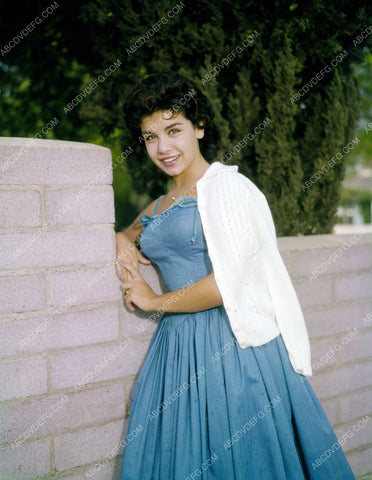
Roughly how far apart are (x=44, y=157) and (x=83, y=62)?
8.97 ft

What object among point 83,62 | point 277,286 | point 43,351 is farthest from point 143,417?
point 83,62

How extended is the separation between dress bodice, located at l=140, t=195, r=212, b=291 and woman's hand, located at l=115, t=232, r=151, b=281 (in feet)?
0.23

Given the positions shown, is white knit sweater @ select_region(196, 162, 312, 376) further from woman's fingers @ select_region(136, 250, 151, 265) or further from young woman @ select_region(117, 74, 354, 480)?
woman's fingers @ select_region(136, 250, 151, 265)

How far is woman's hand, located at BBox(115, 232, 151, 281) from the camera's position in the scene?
198 centimetres

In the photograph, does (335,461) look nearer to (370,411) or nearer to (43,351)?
(370,411)

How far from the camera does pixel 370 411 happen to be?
9.14ft

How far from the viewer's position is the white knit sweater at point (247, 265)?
1.68 meters

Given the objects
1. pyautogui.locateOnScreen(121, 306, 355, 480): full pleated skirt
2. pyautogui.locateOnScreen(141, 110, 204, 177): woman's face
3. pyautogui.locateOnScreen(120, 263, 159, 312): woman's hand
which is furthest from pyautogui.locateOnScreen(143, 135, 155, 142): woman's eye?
pyautogui.locateOnScreen(121, 306, 355, 480): full pleated skirt

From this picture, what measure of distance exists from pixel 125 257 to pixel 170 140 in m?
0.56

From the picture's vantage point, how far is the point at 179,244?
6.19ft

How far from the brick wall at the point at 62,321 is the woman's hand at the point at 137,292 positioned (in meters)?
0.05

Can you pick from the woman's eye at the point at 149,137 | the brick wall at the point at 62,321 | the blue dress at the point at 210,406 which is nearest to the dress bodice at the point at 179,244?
the blue dress at the point at 210,406

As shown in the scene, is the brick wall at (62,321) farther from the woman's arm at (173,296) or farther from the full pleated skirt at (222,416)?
the full pleated skirt at (222,416)

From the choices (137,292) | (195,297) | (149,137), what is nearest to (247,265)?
(195,297)
